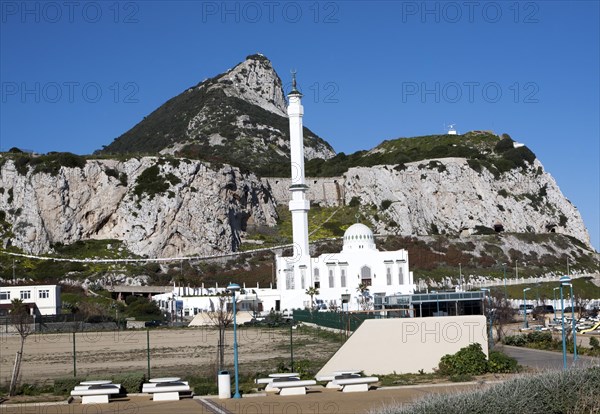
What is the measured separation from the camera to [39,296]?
6662 centimetres

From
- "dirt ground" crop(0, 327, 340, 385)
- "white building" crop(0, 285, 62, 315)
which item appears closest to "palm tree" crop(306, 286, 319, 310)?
"dirt ground" crop(0, 327, 340, 385)

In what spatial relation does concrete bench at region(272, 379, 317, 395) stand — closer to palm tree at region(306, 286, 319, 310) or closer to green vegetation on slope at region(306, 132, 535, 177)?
palm tree at region(306, 286, 319, 310)

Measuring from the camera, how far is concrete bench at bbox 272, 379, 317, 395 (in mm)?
23844

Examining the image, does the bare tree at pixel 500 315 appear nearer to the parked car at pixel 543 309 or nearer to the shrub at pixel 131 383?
the parked car at pixel 543 309

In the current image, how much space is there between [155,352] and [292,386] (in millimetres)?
15728

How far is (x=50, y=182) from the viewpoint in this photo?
4001 inches

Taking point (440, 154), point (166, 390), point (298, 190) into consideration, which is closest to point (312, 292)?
point (298, 190)

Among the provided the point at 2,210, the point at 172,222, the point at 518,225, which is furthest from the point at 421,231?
the point at 2,210

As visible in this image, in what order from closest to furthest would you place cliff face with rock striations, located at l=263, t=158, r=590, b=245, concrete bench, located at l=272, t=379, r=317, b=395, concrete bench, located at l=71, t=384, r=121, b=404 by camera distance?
concrete bench, located at l=71, t=384, r=121, b=404 < concrete bench, located at l=272, t=379, r=317, b=395 < cliff face with rock striations, located at l=263, t=158, r=590, b=245

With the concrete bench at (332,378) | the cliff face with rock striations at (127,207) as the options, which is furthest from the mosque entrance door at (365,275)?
the concrete bench at (332,378)

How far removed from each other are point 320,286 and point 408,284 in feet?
27.7

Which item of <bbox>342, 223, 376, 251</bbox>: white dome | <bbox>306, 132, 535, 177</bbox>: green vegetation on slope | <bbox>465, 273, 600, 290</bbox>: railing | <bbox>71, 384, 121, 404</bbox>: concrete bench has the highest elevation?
<bbox>306, 132, 535, 177</bbox>: green vegetation on slope

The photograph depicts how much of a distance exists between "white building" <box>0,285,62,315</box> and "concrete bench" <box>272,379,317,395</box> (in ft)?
153

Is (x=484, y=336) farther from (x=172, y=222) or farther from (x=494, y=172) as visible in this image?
(x=494, y=172)
